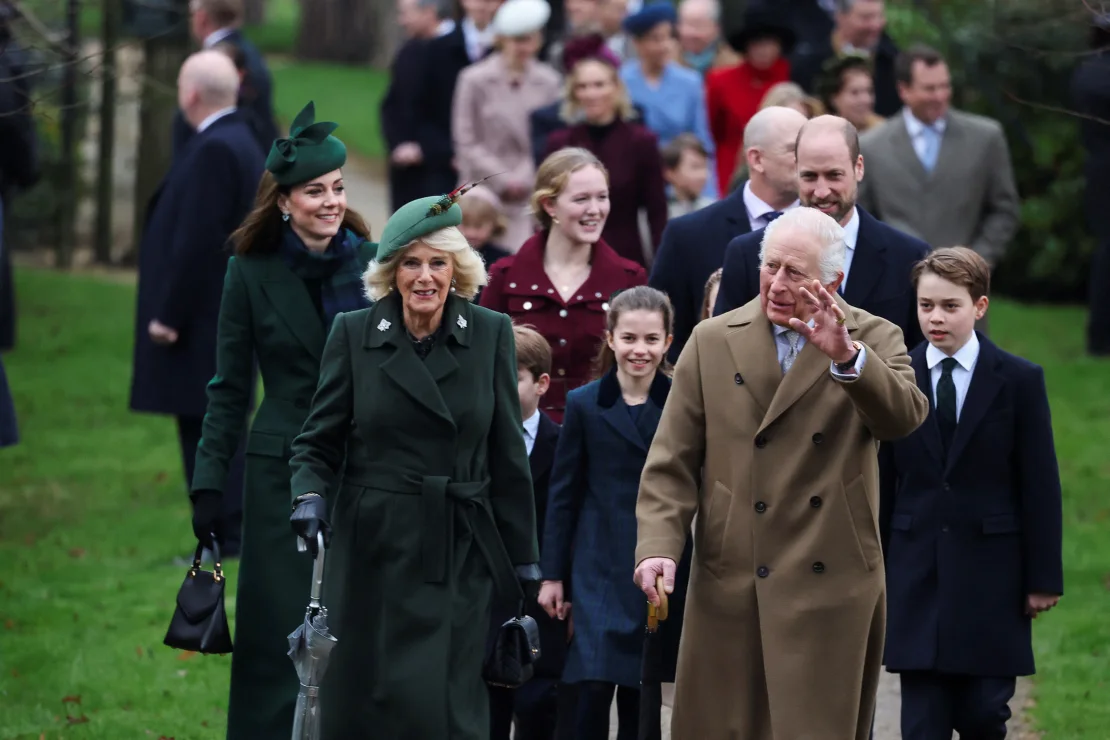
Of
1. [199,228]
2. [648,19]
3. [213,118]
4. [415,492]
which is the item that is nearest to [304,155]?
[415,492]

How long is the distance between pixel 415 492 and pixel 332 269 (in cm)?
124

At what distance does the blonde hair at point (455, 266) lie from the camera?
20.5 ft

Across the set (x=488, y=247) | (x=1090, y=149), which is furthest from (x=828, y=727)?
(x=1090, y=149)

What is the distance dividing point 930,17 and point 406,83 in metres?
5.70

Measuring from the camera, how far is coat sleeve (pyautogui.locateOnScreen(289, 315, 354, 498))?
6.18 m

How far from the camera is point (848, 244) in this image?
7164 mm

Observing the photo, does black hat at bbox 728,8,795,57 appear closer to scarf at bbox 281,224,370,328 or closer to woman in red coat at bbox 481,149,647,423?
woman in red coat at bbox 481,149,647,423

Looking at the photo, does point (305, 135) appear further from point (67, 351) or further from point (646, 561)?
point (67, 351)

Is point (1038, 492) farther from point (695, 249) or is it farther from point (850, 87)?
point (850, 87)

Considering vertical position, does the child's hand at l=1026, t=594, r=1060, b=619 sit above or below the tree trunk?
below

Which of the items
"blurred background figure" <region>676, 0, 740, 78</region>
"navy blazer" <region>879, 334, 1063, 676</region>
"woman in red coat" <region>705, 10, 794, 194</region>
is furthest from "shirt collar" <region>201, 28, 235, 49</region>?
"navy blazer" <region>879, 334, 1063, 676</region>

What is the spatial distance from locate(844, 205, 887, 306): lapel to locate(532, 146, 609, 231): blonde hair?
1.40 m

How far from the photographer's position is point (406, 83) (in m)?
14.3

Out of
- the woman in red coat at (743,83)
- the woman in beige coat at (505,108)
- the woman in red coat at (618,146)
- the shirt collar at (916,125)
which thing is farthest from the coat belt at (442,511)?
the woman in red coat at (743,83)
